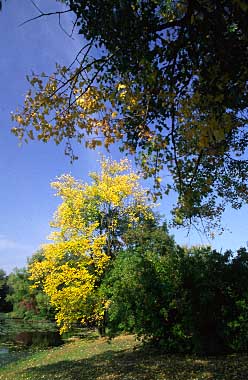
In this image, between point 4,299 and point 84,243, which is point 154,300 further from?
point 4,299

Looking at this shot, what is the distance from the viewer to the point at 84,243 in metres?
17.8

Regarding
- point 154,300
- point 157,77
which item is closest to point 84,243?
point 154,300

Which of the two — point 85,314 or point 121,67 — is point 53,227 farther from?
point 121,67

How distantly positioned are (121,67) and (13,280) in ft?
177

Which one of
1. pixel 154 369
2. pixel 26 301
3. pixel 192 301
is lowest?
pixel 154 369

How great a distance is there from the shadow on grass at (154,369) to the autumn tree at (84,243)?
6.22 m

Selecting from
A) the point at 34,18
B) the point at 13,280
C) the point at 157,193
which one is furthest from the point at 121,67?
the point at 13,280

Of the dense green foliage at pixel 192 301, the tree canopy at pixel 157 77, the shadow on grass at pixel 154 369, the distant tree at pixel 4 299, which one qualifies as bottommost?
the shadow on grass at pixel 154 369

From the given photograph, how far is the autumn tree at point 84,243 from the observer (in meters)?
17.0

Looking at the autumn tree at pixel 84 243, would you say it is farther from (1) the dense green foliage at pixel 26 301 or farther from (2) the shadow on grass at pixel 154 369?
(1) the dense green foliage at pixel 26 301

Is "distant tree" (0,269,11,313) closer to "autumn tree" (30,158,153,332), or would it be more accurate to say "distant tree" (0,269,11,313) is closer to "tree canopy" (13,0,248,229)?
"autumn tree" (30,158,153,332)

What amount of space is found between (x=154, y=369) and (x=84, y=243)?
1006 cm

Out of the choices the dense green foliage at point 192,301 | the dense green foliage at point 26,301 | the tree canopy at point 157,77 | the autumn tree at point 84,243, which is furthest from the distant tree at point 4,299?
the tree canopy at point 157,77

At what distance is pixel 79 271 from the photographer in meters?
17.2
